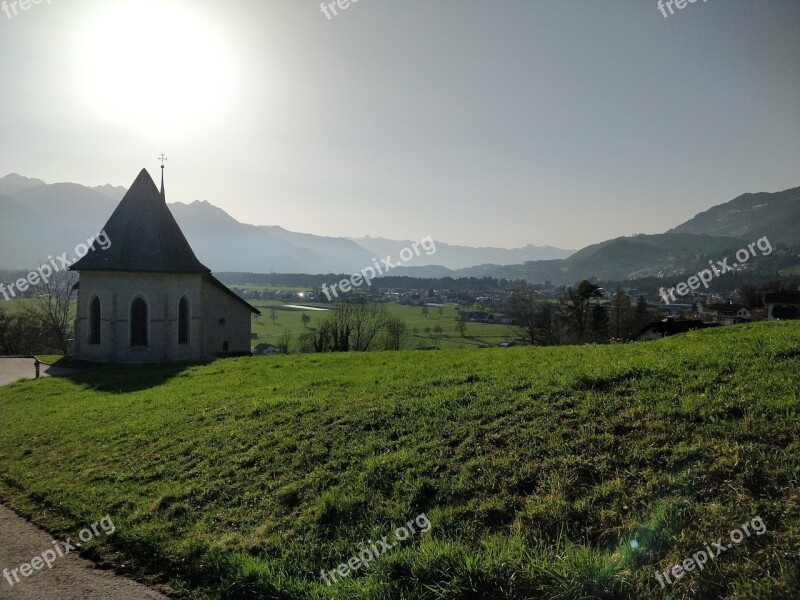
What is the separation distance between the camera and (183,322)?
32.2 meters

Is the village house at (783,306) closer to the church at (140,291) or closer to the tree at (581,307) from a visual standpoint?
the tree at (581,307)

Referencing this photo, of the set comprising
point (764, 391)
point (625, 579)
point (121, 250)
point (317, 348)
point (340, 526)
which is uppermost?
point (121, 250)

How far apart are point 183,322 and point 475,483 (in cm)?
3070

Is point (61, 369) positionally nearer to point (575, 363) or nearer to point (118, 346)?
point (118, 346)

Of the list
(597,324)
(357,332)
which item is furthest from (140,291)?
(597,324)

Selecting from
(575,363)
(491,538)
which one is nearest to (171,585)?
(491,538)

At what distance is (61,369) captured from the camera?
27.7m

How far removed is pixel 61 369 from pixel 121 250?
26.2 feet

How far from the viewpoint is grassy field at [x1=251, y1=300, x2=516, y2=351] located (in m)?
67.0

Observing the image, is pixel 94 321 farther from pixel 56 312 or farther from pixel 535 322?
pixel 535 322

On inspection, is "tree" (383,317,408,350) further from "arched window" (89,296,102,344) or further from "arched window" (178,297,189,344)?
"arched window" (89,296,102,344)
